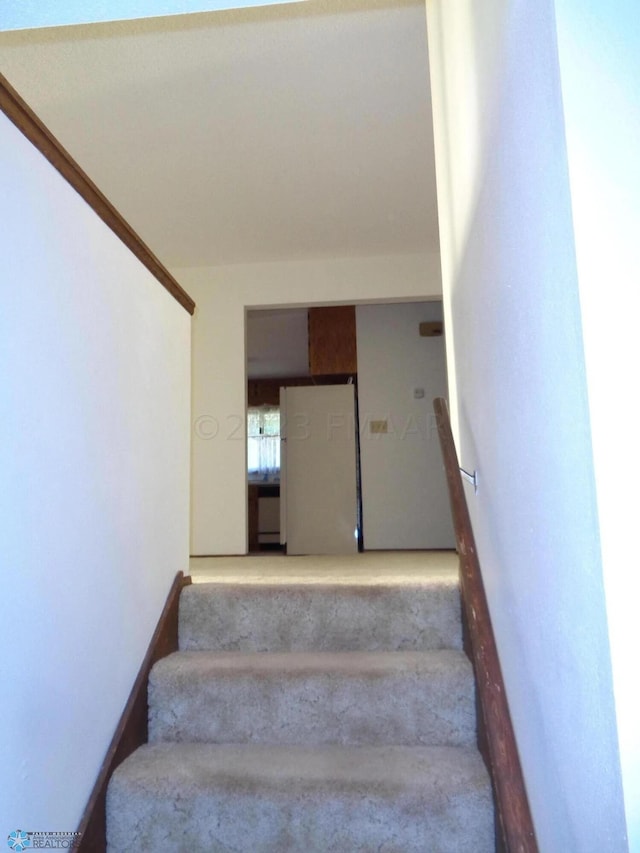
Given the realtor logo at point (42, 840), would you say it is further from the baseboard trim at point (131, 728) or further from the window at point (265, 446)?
the window at point (265, 446)

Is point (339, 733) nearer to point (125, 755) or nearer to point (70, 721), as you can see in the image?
point (125, 755)

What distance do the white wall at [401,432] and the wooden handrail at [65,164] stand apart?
3485 mm

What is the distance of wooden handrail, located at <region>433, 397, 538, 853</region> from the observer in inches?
50.3

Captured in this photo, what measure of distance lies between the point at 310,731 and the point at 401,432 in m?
3.85

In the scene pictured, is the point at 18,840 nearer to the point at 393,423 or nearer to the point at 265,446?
the point at 393,423

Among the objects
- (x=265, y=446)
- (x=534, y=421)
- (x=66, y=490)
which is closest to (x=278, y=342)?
(x=265, y=446)

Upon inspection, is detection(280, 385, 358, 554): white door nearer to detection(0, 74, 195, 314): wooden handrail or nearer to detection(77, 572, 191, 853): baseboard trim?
detection(77, 572, 191, 853): baseboard trim

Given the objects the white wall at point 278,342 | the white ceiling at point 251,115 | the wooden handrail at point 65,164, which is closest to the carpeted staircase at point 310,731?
the wooden handrail at point 65,164

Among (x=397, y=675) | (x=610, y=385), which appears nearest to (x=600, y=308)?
(x=610, y=385)

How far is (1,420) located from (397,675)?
1.23m

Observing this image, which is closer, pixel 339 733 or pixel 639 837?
pixel 639 837

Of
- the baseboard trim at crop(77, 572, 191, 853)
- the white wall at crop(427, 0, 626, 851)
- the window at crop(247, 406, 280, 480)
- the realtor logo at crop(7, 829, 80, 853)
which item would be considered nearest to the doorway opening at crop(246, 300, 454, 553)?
the baseboard trim at crop(77, 572, 191, 853)

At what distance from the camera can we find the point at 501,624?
1.46 m

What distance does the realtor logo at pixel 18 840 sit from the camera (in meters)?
1.22
